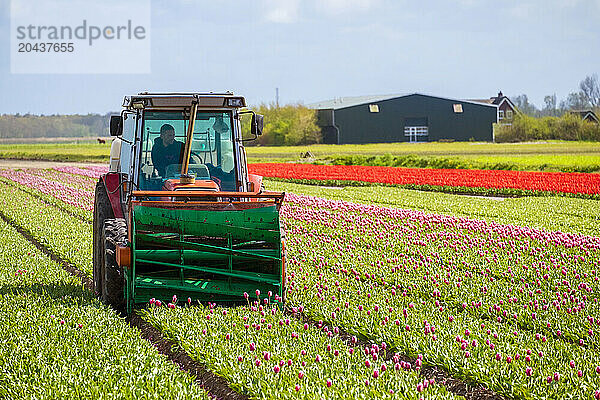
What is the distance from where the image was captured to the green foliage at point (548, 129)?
58688mm

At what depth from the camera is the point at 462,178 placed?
29875mm

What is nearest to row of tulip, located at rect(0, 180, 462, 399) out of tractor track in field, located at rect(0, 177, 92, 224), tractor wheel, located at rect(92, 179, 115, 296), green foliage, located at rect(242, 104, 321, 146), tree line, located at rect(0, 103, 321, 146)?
tractor wheel, located at rect(92, 179, 115, 296)

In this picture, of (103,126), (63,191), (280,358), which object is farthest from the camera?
(103,126)

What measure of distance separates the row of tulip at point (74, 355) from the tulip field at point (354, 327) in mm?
17

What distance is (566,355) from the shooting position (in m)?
6.54

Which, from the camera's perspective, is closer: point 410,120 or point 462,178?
point 462,178

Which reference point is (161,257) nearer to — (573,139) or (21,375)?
(21,375)

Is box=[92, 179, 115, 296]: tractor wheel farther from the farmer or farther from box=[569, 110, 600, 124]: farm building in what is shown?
box=[569, 110, 600, 124]: farm building

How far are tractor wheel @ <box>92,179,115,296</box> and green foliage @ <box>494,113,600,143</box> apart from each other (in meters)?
52.1

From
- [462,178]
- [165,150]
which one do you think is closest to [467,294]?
[165,150]

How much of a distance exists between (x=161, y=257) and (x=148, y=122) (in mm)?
1979

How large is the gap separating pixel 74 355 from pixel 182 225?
6.38 ft

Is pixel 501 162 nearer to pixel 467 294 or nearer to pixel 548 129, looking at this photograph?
pixel 548 129

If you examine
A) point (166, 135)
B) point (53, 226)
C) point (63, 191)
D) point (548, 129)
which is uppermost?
point (548, 129)
